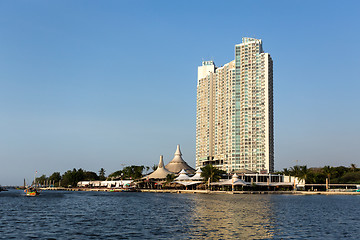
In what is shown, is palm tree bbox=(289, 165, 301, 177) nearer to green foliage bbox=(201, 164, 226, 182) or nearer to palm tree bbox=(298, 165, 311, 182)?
palm tree bbox=(298, 165, 311, 182)

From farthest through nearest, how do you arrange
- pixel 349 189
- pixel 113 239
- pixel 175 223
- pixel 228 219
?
pixel 349 189 → pixel 228 219 → pixel 175 223 → pixel 113 239

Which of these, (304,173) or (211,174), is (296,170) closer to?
(304,173)

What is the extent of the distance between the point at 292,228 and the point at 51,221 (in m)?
33.8

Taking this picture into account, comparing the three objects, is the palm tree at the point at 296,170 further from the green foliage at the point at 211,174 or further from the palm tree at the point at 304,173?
the green foliage at the point at 211,174

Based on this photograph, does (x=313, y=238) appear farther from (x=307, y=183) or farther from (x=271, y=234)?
(x=307, y=183)

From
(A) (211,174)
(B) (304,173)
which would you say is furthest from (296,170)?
(A) (211,174)

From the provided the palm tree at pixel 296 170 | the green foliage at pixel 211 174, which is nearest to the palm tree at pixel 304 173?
the palm tree at pixel 296 170

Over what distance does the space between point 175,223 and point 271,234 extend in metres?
15.5

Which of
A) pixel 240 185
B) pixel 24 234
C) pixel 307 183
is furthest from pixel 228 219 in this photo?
pixel 307 183

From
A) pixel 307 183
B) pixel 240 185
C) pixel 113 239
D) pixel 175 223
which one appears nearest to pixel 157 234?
pixel 113 239

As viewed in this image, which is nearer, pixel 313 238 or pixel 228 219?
pixel 313 238

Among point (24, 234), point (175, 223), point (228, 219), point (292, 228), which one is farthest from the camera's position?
point (228, 219)

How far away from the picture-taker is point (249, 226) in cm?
5266

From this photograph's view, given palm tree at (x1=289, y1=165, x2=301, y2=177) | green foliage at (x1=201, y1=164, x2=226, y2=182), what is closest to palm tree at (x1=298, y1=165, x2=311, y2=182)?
palm tree at (x1=289, y1=165, x2=301, y2=177)
